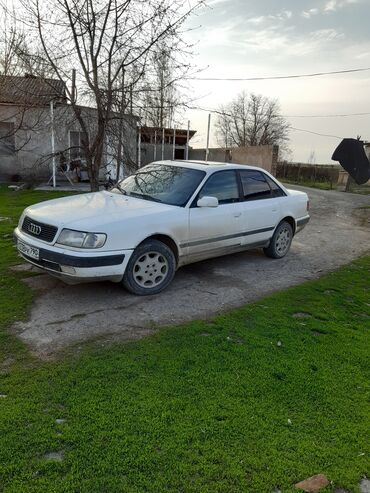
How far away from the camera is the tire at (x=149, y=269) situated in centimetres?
445

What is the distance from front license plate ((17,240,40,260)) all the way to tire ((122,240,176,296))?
988 mm

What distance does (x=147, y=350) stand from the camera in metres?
3.36

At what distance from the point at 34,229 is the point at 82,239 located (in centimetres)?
75

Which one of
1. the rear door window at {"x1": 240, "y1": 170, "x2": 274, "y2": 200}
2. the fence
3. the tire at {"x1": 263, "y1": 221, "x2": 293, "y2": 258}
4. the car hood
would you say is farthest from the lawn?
the fence

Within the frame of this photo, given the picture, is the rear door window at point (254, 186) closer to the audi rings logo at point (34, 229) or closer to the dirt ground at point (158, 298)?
the dirt ground at point (158, 298)

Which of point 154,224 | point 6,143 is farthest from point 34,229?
point 6,143

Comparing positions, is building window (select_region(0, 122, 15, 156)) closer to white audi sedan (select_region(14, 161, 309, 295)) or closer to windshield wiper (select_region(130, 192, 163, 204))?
white audi sedan (select_region(14, 161, 309, 295))

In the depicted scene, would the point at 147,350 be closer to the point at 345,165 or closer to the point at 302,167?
the point at 345,165

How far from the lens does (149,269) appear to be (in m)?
4.62

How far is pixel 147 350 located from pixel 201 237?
2.10 meters

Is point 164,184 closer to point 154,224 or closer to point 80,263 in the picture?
point 154,224

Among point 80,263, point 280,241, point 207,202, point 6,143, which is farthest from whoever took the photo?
point 6,143

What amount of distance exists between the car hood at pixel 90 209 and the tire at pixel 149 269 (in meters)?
0.43

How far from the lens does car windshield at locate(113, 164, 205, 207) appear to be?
5066mm
